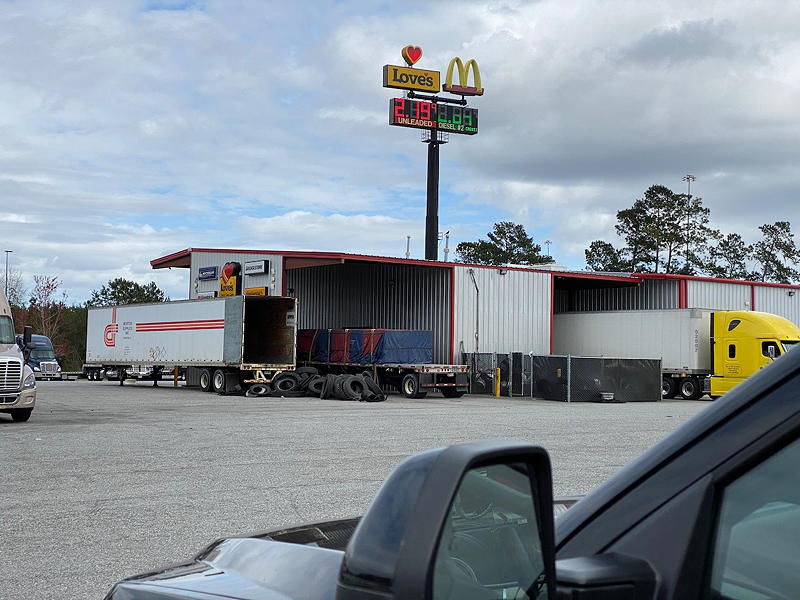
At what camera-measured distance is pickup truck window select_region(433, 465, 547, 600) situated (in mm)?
1466

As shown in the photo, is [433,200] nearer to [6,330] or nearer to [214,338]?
[214,338]

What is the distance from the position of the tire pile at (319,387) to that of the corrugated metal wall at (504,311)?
5207mm

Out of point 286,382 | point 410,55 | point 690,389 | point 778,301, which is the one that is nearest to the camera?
point 286,382

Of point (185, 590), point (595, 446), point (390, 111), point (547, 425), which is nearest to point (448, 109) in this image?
point (390, 111)

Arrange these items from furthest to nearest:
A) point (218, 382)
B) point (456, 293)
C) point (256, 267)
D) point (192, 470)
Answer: point (256, 267) < point (456, 293) < point (218, 382) < point (192, 470)

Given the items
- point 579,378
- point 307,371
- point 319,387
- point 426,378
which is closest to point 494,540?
point 579,378

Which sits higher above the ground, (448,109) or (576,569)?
(448,109)

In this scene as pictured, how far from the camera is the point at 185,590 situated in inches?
83.1

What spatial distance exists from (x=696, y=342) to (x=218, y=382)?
58.9ft

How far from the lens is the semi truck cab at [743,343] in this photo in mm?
34344

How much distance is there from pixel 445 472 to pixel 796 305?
50.7 m

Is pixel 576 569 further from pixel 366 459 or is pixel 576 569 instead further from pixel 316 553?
pixel 366 459

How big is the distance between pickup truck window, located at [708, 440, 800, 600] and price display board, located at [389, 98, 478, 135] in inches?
2431

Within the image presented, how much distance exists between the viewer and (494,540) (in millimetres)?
1620
